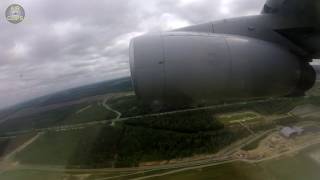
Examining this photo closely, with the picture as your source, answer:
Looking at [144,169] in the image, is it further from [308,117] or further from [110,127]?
[308,117]

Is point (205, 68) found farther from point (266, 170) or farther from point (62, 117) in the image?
point (62, 117)

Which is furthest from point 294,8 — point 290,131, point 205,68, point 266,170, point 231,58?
point 290,131

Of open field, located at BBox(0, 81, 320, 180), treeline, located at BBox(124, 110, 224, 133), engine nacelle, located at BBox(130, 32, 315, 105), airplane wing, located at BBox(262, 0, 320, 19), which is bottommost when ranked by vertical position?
open field, located at BBox(0, 81, 320, 180)

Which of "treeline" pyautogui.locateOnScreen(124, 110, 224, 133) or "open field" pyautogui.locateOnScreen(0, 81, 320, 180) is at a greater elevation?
"treeline" pyautogui.locateOnScreen(124, 110, 224, 133)

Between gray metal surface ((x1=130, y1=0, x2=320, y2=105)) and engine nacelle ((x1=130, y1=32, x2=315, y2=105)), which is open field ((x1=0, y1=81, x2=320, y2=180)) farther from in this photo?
engine nacelle ((x1=130, y1=32, x2=315, y2=105))

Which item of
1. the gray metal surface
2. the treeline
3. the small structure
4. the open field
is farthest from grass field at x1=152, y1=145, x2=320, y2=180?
the gray metal surface

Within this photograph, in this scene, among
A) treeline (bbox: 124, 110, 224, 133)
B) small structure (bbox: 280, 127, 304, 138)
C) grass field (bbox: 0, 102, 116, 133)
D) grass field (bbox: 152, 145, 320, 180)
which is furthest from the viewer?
grass field (bbox: 0, 102, 116, 133)

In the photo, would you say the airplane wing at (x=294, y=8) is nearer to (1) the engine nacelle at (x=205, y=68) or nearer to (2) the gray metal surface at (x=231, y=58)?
(2) the gray metal surface at (x=231, y=58)

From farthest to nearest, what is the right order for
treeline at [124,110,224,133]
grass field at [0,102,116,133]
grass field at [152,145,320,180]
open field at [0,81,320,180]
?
grass field at [0,102,116,133], treeline at [124,110,224,133], open field at [0,81,320,180], grass field at [152,145,320,180]
